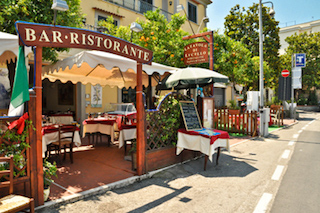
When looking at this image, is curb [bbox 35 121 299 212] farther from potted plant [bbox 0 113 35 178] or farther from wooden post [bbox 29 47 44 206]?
potted plant [bbox 0 113 35 178]

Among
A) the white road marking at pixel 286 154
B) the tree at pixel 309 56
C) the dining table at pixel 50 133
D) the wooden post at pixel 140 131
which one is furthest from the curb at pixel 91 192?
the tree at pixel 309 56

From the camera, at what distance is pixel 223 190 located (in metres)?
4.59

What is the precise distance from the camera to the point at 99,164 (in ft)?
19.7

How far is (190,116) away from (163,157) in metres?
1.44

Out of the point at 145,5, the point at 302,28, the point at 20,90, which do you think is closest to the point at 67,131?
the point at 20,90

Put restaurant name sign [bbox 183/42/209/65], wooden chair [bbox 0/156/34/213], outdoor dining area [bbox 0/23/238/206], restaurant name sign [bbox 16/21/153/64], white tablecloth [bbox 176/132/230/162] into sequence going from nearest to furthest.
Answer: wooden chair [bbox 0/156/34/213] < restaurant name sign [bbox 16/21/153/64] < outdoor dining area [bbox 0/23/238/206] < white tablecloth [bbox 176/132/230/162] < restaurant name sign [bbox 183/42/209/65]

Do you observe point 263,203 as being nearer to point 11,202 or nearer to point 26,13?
point 11,202

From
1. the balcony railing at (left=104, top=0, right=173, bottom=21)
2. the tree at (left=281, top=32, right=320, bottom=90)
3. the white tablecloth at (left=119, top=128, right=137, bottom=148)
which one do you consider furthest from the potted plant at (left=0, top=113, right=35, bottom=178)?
the tree at (left=281, top=32, right=320, bottom=90)

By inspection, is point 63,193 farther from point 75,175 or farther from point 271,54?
point 271,54

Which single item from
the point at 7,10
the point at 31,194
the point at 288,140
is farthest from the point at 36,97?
the point at 288,140

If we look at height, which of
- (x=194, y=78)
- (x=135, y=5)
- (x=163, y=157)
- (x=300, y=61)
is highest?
(x=135, y=5)

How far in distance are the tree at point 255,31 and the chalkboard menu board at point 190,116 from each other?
746 inches

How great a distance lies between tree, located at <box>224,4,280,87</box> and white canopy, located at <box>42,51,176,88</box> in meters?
17.5

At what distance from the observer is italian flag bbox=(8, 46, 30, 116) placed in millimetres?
3412
